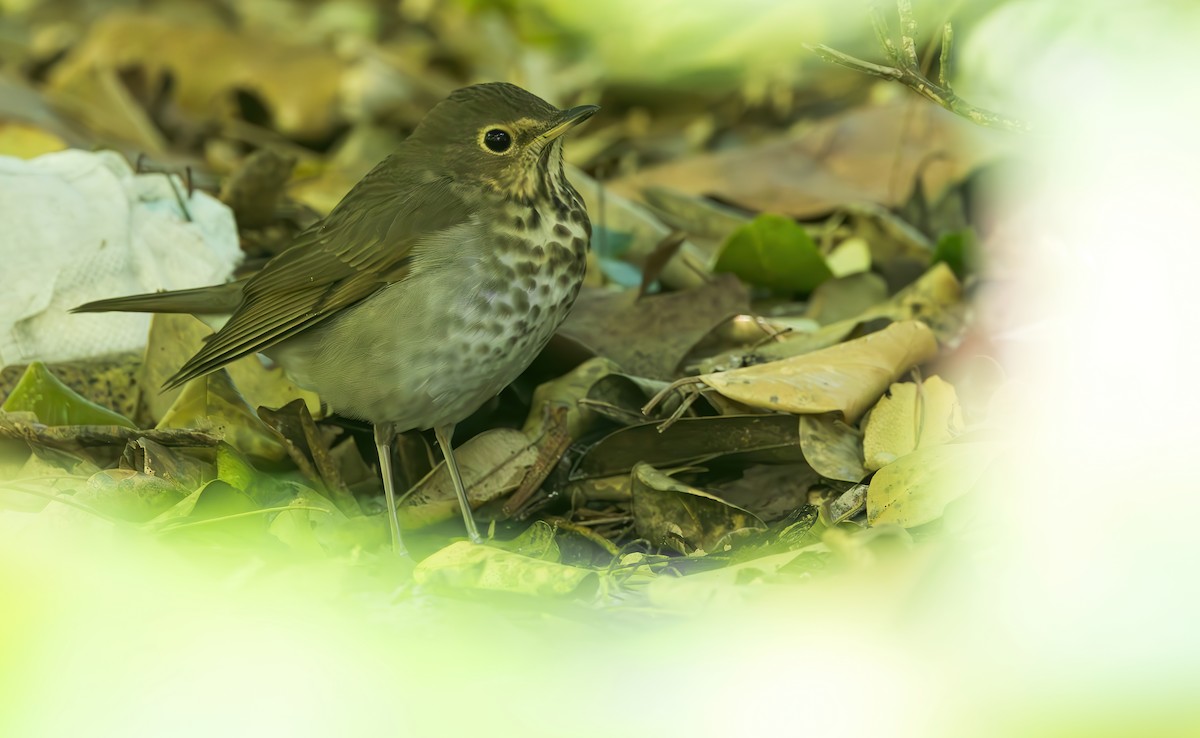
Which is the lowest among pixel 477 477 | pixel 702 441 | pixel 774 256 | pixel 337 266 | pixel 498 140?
Result: pixel 477 477

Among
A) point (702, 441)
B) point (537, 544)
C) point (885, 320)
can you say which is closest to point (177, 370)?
point (537, 544)

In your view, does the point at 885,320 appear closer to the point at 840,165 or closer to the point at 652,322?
the point at 652,322

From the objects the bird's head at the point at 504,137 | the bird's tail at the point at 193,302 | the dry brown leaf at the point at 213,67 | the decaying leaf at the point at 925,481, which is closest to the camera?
the decaying leaf at the point at 925,481

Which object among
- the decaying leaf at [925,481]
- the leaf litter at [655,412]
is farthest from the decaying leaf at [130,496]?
the decaying leaf at [925,481]

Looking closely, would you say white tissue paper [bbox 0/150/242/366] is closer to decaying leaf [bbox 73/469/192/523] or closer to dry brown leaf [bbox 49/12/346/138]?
decaying leaf [bbox 73/469/192/523]

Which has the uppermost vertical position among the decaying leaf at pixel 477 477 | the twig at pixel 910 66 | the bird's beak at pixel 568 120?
the twig at pixel 910 66

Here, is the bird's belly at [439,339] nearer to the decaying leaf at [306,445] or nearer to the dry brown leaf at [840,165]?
the decaying leaf at [306,445]

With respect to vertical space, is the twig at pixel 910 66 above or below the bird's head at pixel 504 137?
above
